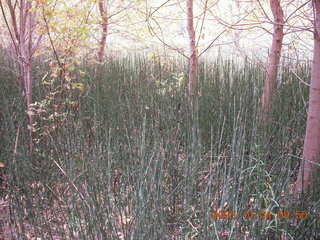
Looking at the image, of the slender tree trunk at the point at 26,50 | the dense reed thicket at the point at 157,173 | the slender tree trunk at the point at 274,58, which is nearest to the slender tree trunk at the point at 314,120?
the dense reed thicket at the point at 157,173

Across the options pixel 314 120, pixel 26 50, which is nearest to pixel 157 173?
pixel 314 120

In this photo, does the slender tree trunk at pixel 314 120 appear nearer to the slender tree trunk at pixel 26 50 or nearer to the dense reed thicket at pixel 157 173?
the dense reed thicket at pixel 157 173

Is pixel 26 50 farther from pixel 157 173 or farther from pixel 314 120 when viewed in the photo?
pixel 314 120

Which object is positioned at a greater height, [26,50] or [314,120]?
[26,50]

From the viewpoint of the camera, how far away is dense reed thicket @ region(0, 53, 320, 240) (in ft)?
4.12

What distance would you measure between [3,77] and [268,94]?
249cm

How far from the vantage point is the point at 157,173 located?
Answer: 1.64 m

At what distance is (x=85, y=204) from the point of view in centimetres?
129

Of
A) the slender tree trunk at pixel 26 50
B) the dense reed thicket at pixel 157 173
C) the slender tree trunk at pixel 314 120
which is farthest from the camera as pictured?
the slender tree trunk at pixel 26 50

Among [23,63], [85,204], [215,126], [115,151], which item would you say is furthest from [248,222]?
[23,63]

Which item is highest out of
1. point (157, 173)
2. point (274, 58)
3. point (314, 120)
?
point (274, 58)

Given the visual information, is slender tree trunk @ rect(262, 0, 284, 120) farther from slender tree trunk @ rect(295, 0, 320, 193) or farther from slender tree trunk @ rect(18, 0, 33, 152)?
slender tree trunk @ rect(18, 0, 33, 152)

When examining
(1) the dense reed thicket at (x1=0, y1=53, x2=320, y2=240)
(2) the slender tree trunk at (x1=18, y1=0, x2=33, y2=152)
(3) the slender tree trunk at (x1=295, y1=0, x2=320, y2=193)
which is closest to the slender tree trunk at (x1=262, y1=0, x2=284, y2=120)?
(1) the dense reed thicket at (x1=0, y1=53, x2=320, y2=240)

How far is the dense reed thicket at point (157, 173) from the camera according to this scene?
1.26 metres
